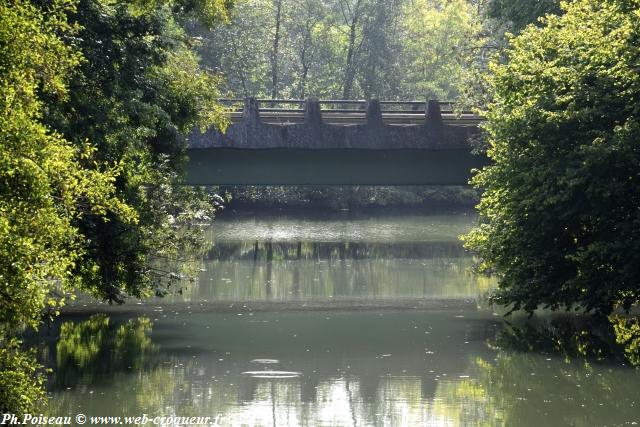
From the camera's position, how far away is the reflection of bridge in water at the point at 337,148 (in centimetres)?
4122

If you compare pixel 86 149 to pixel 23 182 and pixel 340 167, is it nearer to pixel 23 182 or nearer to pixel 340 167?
pixel 23 182

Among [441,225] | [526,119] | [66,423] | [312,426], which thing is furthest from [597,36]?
[441,225]

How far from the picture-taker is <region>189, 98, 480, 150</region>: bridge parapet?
4112 cm

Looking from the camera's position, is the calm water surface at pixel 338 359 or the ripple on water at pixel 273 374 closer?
the calm water surface at pixel 338 359

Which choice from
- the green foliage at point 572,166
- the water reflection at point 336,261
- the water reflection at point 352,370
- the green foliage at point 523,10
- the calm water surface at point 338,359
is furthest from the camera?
the green foliage at point 523,10

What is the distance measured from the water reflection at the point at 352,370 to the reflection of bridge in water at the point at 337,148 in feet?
41.8

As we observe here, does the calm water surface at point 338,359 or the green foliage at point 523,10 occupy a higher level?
the green foliage at point 523,10

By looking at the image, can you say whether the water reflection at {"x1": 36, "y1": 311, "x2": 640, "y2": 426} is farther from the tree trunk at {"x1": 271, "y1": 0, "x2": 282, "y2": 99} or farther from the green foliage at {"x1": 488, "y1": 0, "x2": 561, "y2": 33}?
the tree trunk at {"x1": 271, "y1": 0, "x2": 282, "y2": 99}

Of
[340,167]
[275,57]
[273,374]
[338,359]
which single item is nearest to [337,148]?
[340,167]

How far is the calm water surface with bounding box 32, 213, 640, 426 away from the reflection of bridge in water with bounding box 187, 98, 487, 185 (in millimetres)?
4793

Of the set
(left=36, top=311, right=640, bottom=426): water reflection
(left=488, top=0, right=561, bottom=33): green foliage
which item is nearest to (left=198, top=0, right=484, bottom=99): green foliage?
(left=488, top=0, right=561, bottom=33): green foliage

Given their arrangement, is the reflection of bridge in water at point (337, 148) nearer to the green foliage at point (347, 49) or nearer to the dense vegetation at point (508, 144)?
the dense vegetation at point (508, 144)

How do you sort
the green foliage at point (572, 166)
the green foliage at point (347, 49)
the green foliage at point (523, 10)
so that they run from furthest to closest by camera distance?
the green foliage at point (347, 49) < the green foliage at point (523, 10) < the green foliage at point (572, 166)

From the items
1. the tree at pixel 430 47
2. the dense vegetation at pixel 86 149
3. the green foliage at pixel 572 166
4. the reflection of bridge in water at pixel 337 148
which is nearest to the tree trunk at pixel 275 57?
the tree at pixel 430 47
